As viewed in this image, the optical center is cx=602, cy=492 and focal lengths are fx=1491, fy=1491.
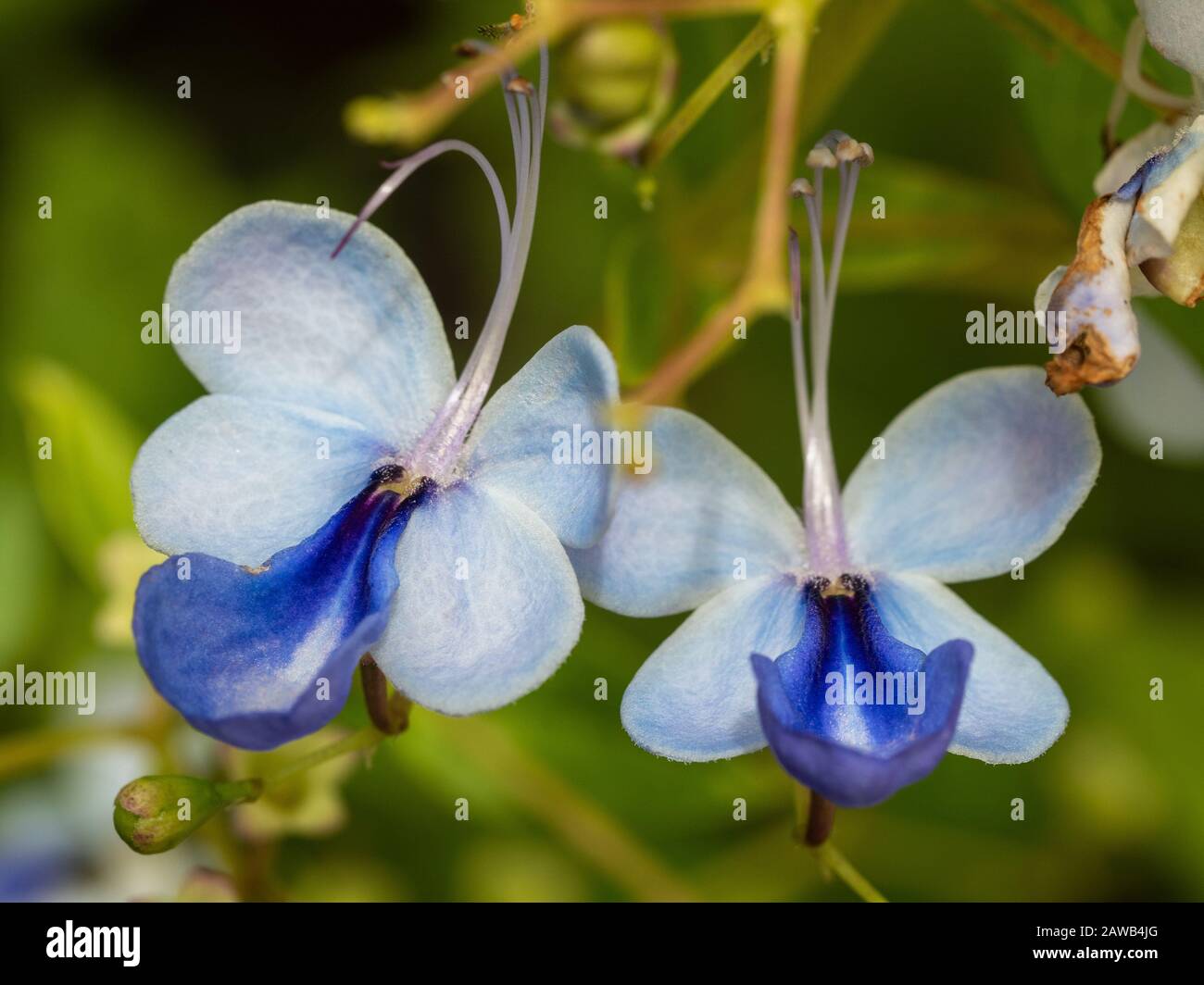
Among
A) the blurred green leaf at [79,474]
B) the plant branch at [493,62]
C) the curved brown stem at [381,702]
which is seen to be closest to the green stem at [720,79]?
the plant branch at [493,62]

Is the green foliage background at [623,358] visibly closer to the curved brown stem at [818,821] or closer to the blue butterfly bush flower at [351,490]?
the blue butterfly bush flower at [351,490]

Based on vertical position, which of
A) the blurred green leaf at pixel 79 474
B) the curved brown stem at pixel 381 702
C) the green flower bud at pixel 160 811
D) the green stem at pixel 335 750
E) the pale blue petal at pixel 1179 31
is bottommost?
the green flower bud at pixel 160 811

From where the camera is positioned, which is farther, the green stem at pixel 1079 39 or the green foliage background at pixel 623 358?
the green foliage background at pixel 623 358

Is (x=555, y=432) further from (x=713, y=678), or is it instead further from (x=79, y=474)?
(x=79, y=474)

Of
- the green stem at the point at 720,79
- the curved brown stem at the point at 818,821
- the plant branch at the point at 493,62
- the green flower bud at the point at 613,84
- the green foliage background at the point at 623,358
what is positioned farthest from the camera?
the green foliage background at the point at 623,358

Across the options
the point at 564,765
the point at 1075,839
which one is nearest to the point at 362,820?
the point at 564,765

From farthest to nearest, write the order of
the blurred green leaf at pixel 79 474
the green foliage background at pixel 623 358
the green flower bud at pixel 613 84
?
the blurred green leaf at pixel 79 474 → the green foliage background at pixel 623 358 → the green flower bud at pixel 613 84
